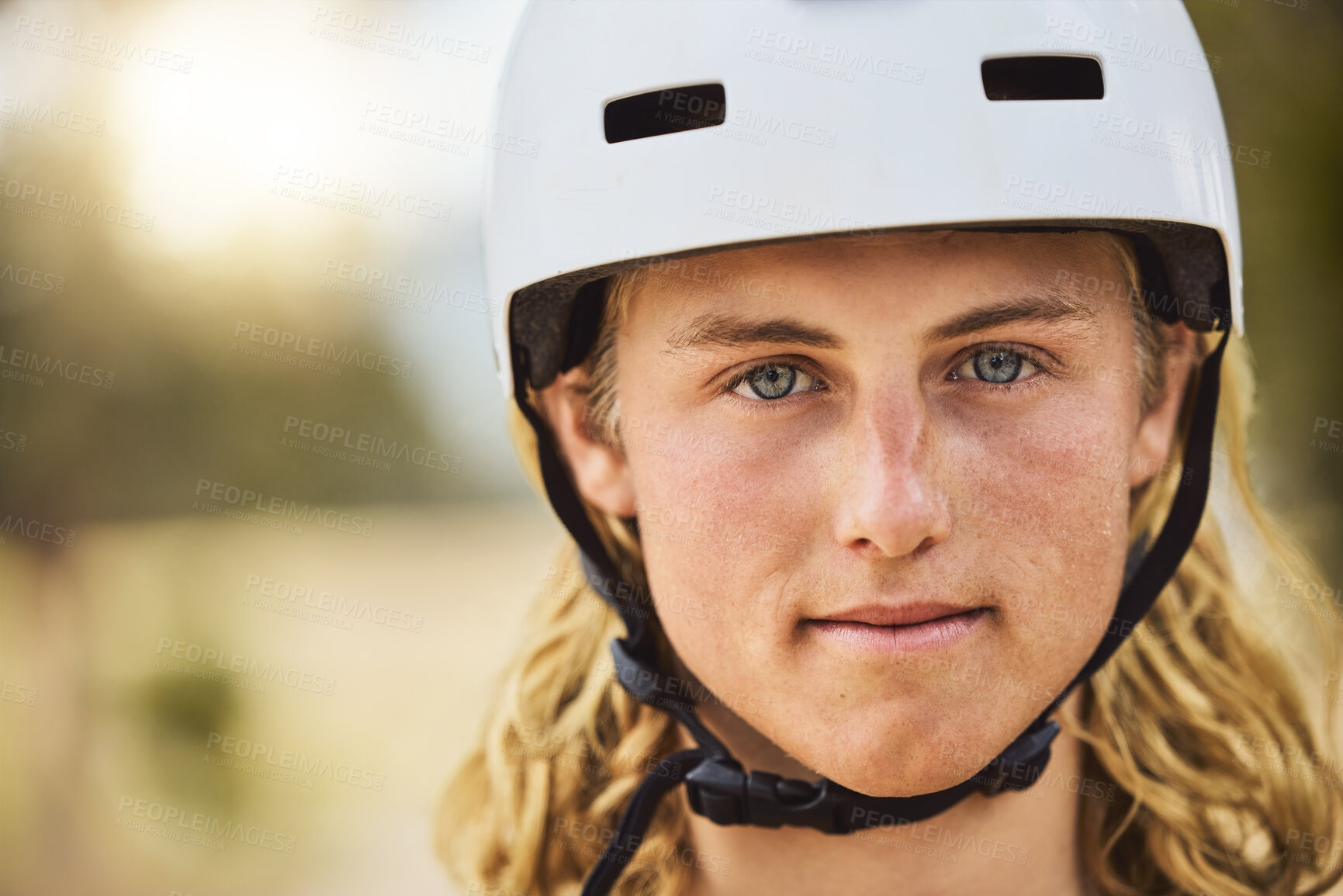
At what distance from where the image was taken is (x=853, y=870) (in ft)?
7.09

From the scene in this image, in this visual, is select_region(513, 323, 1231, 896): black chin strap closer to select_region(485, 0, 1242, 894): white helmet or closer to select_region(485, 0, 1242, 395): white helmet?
select_region(485, 0, 1242, 894): white helmet

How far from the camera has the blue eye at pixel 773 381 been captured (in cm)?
184

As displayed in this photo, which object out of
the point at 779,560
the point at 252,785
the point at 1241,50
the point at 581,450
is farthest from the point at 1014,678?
the point at 252,785

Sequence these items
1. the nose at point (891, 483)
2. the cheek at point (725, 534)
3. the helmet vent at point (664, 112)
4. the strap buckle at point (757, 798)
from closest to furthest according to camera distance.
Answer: the nose at point (891, 483) < the cheek at point (725, 534) < the helmet vent at point (664, 112) < the strap buckle at point (757, 798)

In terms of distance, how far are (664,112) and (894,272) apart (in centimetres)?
62

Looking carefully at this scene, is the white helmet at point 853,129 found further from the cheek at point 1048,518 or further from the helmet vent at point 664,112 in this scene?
the cheek at point 1048,518

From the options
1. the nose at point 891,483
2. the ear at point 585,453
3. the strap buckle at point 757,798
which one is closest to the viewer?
the nose at point 891,483

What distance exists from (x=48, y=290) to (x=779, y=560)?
5.73 metres

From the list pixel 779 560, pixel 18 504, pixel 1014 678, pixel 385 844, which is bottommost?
pixel 385 844

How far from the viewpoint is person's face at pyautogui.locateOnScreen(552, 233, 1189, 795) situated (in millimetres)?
1685

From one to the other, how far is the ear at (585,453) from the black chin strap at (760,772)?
58 millimetres

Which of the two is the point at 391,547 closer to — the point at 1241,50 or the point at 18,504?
the point at 18,504

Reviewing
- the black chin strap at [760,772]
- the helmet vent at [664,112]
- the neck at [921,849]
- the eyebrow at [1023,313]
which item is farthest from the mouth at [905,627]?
the helmet vent at [664,112]

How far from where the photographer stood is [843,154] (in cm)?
167
